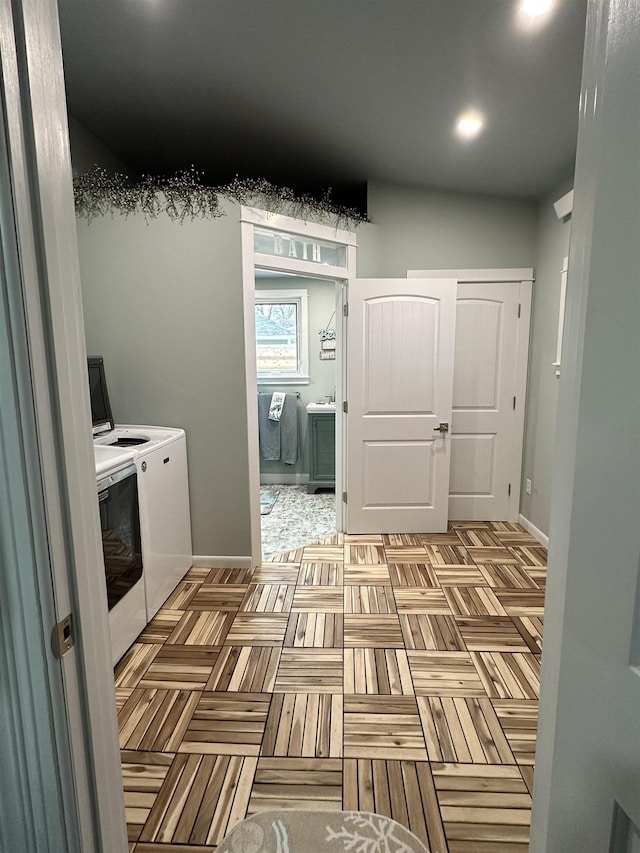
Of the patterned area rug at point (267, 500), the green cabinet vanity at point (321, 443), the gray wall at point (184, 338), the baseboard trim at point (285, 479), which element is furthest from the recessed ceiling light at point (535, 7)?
the baseboard trim at point (285, 479)

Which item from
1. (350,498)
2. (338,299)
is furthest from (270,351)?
(350,498)

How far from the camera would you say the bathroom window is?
5211mm

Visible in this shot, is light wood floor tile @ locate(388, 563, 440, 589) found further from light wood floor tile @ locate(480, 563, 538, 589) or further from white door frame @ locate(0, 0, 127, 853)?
white door frame @ locate(0, 0, 127, 853)

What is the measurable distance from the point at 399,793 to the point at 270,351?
14.4 ft

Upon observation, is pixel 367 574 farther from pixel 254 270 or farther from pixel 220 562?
pixel 254 270

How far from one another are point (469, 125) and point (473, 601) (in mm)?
2736

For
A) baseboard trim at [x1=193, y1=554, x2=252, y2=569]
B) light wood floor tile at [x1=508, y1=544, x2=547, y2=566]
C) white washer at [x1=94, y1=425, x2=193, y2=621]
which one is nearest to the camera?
white washer at [x1=94, y1=425, x2=193, y2=621]

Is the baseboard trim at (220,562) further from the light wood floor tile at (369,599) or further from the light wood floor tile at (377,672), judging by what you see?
the light wood floor tile at (377,672)

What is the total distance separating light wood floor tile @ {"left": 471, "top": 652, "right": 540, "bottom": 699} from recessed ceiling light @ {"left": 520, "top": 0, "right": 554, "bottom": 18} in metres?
2.70

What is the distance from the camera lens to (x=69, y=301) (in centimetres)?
73

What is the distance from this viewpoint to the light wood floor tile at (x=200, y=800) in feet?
4.59

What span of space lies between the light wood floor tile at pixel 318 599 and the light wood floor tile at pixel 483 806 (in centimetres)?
111

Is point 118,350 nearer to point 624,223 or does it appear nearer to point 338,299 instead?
point 338,299

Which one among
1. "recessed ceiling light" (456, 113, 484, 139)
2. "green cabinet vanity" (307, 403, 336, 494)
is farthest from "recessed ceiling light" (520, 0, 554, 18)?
"green cabinet vanity" (307, 403, 336, 494)
